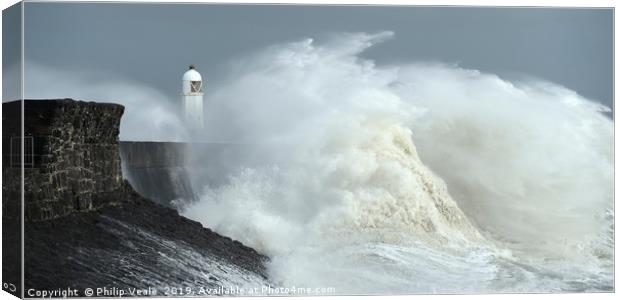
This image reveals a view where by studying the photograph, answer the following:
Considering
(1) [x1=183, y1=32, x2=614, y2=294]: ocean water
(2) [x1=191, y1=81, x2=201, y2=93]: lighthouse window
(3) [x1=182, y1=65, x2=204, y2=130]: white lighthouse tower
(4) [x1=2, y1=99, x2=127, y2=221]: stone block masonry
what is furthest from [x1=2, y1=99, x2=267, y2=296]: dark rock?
(2) [x1=191, y1=81, x2=201, y2=93]: lighthouse window

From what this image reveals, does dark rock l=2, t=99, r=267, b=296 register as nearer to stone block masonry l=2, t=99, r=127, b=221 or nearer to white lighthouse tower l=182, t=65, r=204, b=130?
stone block masonry l=2, t=99, r=127, b=221

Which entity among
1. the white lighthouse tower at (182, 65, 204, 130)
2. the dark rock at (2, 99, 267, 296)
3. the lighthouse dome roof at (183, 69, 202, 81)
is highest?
the lighthouse dome roof at (183, 69, 202, 81)

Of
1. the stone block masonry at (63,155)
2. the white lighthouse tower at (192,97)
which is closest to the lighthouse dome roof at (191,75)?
the white lighthouse tower at (192,97)

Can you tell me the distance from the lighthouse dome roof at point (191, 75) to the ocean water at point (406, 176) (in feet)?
0.97

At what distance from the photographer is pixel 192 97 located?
13586mm

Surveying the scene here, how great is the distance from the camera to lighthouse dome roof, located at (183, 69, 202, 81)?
13523mm

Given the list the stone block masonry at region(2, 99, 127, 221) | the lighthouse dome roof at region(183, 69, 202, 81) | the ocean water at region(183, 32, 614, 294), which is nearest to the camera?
the stone block masonry at region(2, 99, 127, 221)

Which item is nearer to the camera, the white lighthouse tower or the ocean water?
the white lighthouse tower

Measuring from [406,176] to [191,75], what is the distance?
300cm

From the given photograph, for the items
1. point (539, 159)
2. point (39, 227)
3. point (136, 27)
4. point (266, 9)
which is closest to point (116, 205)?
point (39, 227)

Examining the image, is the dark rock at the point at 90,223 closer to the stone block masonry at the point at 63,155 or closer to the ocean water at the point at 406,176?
the stone block masonry at the point at 63,155

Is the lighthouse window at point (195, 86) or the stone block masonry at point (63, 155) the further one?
the lighthouse window at point (195, 86)

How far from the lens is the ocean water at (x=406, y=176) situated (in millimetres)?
13789

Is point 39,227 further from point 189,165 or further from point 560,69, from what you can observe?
point 560,69
